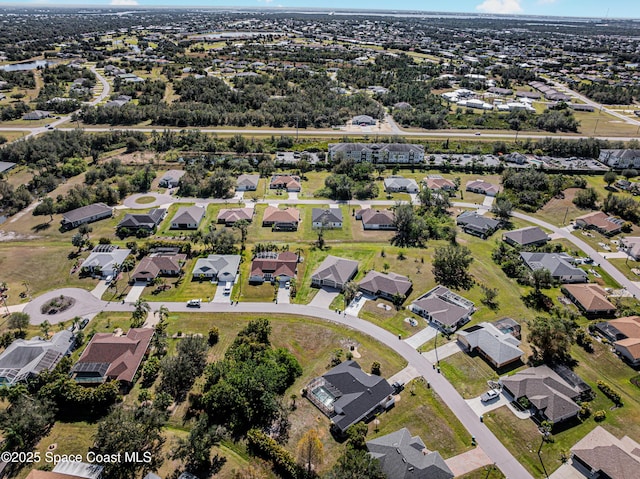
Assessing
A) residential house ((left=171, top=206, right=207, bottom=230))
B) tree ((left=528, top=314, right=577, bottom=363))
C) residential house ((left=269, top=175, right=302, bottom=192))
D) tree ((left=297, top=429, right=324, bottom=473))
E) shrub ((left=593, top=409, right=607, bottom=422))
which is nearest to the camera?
tree ((left=297, top=429, right=324, bottom=473))

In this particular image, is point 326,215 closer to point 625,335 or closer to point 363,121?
→ point 625,335

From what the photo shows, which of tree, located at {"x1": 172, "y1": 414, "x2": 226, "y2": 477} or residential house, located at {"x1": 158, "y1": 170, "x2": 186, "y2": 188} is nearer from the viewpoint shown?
tree, located at {"x1": 172, "y1": 414, "x2": 226, "y2": 477}

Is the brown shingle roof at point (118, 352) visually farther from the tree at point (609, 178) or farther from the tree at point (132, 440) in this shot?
the tree at point (609, 178)

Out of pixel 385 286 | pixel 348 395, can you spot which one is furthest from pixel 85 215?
pixel 348 395

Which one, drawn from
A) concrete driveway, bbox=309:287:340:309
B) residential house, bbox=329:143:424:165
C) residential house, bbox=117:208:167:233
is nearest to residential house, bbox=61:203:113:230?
residential house, bbox=117:208:167:233

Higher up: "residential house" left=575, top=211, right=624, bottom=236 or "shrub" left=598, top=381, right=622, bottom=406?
"residential house" left=575, top=211, right=624, bottom=236

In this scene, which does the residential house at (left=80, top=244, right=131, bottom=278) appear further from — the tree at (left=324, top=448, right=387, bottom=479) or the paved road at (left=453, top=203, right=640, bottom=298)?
the paved road at (left=453, top=203, right=640, bottom=298)

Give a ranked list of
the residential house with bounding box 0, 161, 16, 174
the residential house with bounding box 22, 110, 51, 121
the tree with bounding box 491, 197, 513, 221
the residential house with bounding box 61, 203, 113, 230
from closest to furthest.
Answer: the residential house with bounding box 61, 203, 113, 230
the tree with bounding box 491, 197, 513, 221
the residential house with bounding box 0, 161, 16, 174
the residential house with bounding box 22, 110, 51, 121

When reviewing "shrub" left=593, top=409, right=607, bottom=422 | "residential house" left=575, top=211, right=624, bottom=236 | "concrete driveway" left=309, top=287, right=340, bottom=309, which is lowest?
"concrete driveway" left=309, top=287, right=340, bottom=309

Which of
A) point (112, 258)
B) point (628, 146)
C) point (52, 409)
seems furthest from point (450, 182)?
point (52, 409)
